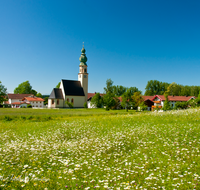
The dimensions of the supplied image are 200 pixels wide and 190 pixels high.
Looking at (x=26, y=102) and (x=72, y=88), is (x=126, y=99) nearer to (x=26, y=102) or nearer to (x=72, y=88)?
(x=72, y=88)

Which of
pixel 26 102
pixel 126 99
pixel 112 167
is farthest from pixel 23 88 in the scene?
pixel 112 167

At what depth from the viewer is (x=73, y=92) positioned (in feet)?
257

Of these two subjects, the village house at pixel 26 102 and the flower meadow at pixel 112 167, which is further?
the village house at pixel 26 102

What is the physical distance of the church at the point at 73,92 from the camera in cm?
7462

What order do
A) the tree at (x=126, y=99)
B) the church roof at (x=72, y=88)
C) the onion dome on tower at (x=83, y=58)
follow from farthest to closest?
the onion dome on tower at (x=83, y=58) < the church roof at (x=72, y=88) < the tree at (x=126, y=99)

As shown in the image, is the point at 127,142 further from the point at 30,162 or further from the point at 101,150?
the point at 30,162

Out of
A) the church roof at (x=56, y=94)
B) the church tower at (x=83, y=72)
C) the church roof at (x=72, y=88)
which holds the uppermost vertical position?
the church tower at (x=83, y=72)

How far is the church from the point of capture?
74625 mm

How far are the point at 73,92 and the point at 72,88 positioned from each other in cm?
224

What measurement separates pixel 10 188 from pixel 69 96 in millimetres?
72885

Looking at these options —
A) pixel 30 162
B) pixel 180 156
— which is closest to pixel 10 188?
pixel 30 162

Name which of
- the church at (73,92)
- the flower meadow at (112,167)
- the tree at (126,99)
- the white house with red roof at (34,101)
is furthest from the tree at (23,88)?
the flower meadow at (112,167)

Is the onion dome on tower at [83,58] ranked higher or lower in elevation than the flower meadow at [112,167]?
higher

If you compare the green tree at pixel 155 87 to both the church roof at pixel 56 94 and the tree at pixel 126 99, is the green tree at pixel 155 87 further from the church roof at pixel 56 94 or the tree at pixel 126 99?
the church roof at pixel 56 94
